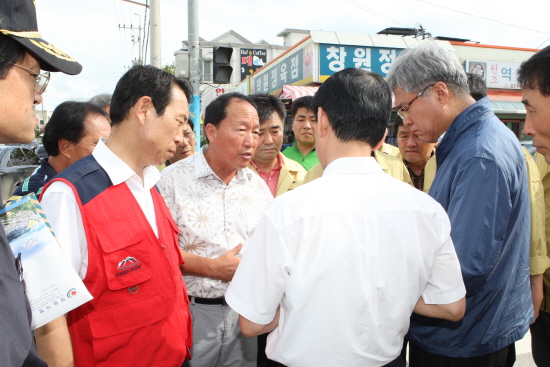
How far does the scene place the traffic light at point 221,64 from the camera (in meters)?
6.69

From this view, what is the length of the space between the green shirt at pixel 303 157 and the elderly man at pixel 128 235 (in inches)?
95.4

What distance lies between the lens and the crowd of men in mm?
1179

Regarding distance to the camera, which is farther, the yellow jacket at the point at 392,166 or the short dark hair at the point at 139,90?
the yellow jacket at the point at 392,166

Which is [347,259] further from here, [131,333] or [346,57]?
[346,57]

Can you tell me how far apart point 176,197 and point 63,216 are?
35.3 inches

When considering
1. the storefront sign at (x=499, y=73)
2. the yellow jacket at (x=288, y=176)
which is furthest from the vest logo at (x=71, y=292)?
the storefront sign at (x=499, y=73)

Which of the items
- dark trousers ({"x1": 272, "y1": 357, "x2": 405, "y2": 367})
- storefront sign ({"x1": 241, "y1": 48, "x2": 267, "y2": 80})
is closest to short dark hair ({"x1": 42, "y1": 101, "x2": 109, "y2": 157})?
dark trousers ({"x1": 272, "y1": 357, "x2": 405, "y2": 367})

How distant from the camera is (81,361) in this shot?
1.52m

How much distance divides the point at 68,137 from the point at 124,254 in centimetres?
153

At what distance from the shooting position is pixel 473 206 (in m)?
1.60

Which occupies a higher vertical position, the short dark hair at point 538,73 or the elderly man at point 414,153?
the short dark hair at point 538,73

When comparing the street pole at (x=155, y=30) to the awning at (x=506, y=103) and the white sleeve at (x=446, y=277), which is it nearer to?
A: the white sleeve at (x=446, y=277)

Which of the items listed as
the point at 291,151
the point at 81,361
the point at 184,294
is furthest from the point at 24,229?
the point at 291,151

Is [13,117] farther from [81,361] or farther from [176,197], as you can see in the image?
[176,197]
